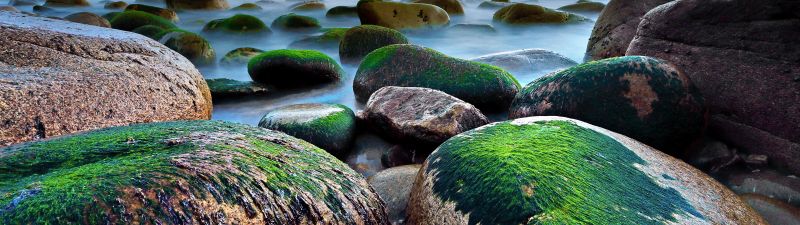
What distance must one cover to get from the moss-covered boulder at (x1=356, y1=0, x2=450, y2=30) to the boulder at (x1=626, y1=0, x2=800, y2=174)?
7910 millimetres

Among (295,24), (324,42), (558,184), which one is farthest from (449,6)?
(558,184)

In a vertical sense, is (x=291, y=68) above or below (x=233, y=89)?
above

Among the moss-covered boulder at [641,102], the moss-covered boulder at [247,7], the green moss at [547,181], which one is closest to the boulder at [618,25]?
the moss-covered boulder at [641,102]

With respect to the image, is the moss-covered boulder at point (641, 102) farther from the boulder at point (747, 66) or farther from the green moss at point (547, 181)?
the green moss at point (547, 181)

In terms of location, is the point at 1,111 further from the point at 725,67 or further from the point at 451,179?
the point at 725,67

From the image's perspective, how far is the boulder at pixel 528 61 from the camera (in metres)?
7.64

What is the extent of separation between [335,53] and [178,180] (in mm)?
8045

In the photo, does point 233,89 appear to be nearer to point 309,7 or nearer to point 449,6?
point 449,6

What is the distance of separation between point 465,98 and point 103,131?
131 inches

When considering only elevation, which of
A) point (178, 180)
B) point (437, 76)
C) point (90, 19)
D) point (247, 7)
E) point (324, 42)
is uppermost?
point (178, 180)

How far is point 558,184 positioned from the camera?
2.01m

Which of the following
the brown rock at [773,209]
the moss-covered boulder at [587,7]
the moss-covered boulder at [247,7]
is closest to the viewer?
the brown rock at [773,209]

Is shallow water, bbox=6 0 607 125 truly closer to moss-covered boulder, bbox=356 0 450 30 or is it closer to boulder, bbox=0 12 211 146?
moss-covered boulder, bbox=356 0 450 30

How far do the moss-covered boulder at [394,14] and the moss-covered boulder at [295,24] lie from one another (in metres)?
1.76
